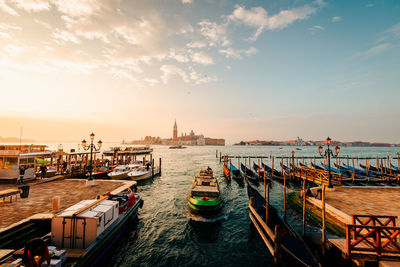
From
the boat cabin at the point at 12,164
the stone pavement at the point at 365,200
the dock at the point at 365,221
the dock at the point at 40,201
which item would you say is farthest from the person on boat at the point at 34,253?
the boat cabin at the point at 12,164

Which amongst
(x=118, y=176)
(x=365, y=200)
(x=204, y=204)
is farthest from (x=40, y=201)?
(x=365, y=200)

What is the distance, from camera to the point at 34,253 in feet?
17.5

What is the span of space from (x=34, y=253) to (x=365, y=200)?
2067cm

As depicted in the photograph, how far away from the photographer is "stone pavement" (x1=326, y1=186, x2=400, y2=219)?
1177 cm

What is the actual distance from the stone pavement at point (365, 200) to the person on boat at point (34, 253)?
15.9m

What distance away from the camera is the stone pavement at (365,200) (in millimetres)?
11773

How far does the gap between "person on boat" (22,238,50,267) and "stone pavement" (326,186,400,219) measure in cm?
1591

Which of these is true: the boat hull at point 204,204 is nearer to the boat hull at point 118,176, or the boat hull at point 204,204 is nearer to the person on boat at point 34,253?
the person on boat at point 34,253

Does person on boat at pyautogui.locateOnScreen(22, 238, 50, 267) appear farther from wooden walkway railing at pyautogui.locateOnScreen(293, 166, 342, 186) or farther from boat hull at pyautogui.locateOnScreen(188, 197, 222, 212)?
wooden walkway railing at pyautogui.locateOnScreen(293, 166, 342, 186)

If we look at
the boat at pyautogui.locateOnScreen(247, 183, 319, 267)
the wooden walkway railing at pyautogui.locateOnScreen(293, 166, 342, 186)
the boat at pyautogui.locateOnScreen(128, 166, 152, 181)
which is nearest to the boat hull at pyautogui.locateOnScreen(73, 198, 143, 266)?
the boat at pyautogui.locateOnScreen(247, 183, 319, 267)

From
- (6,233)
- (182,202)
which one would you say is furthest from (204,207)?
(6,233)

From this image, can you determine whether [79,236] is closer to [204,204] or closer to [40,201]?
[40,201]

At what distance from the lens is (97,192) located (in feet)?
49.1

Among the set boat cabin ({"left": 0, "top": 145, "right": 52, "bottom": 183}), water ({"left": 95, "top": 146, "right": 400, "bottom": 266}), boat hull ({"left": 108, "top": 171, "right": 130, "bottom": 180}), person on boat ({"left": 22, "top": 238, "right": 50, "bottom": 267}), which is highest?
boat cabin ({"left": 0, "top": 145, "right": 52, "bottom": 183})
